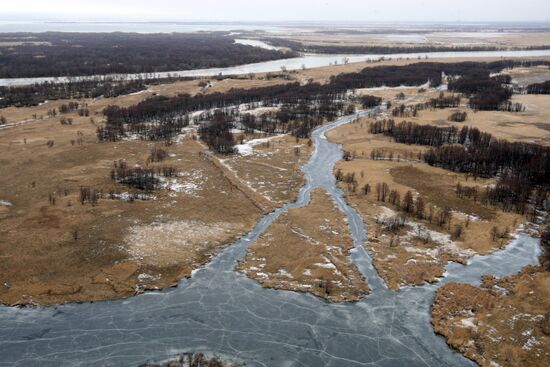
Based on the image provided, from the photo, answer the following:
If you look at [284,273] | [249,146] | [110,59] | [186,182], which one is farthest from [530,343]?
[110,59]

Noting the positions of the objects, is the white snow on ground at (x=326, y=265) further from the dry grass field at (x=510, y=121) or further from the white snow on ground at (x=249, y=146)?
the dry grass field at (x=510, y=121)

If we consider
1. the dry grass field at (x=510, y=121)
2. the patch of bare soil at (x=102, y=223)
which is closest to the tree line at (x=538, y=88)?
the dry grass field at (x=510, y=121)

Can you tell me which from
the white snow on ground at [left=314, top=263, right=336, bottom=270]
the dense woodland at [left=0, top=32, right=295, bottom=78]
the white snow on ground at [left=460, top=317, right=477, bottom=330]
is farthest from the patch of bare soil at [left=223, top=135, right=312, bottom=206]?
the dense woodland at [left=0, top=32, right=295, bottom=78]

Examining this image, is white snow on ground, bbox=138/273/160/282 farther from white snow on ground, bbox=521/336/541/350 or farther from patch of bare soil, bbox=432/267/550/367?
white snow on ground, bbox=521/336/541/350

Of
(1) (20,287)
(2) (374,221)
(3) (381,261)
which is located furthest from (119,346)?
(2) (374,221)

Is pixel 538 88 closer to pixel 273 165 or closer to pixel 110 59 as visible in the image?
pixel 273 165

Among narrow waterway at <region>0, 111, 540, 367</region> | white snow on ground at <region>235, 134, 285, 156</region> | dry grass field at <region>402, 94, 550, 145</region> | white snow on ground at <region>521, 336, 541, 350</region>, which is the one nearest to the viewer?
narrow waterway at <region>0, 111, 540, 367</region>
